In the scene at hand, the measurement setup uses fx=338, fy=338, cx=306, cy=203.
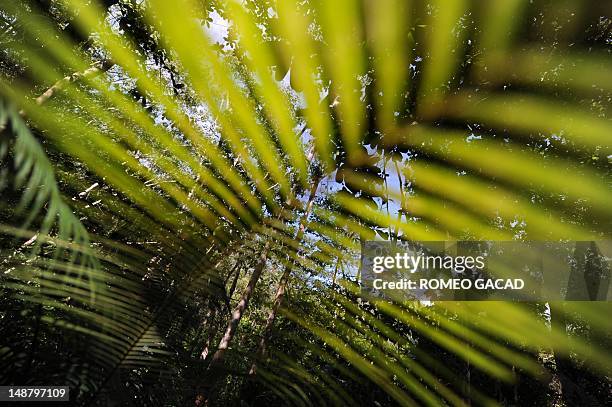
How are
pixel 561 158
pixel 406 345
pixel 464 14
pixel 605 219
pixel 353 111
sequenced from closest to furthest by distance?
pixel 464 14 → pixel 353 111 → pixel 561 158 → pixel 605 219 → pixel 406 345

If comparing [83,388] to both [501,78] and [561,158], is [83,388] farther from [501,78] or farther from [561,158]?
[561,158]

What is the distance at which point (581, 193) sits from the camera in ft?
6.69

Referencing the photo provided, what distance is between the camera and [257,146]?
1.77 metres

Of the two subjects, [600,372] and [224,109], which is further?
[600,372]

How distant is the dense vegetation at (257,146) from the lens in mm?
1292

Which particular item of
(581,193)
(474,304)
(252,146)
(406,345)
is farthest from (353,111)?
(406,345)

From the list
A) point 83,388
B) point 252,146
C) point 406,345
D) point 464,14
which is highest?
point 464,14

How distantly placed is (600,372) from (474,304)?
5623mm

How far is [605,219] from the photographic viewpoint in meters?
2.89

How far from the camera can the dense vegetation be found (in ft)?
4.24

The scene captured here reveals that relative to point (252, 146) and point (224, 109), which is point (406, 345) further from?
point (224, 109)

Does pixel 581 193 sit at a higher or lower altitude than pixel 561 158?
lower

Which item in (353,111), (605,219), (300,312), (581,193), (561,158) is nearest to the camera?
(353,111)

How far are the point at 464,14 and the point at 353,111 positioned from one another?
574 mm
